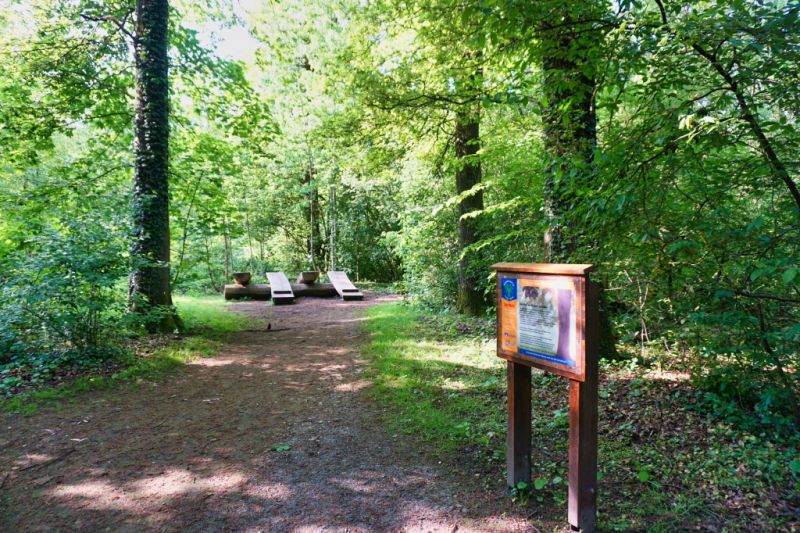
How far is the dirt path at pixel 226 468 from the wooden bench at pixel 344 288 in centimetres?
888

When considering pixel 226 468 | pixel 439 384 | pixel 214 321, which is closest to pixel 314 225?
pixel 214 321

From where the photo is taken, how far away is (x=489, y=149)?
7.14 m

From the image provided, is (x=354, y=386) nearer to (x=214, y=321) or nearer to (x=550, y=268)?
(x=550, y=268)

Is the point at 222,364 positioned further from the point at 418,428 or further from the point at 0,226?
the point at 0,226

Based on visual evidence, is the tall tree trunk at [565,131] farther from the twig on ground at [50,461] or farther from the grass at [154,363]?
the grass at [154,363]

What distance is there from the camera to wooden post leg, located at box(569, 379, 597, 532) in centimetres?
249

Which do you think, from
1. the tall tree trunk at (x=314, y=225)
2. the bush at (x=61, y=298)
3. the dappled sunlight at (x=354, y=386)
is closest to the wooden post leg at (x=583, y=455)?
the dappled sunlight at (x=354, y=386)

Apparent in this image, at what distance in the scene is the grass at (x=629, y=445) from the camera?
8.68ft

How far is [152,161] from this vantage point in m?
7.56

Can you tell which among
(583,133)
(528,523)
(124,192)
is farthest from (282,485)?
(124,192)

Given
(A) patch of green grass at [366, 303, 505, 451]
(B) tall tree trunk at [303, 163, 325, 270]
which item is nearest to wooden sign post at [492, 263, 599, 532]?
(A) patch of green grass at [366, 303, 505, 451]

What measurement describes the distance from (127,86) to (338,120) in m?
5.10

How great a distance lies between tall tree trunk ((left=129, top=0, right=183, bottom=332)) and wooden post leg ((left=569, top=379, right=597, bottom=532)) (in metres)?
6.91

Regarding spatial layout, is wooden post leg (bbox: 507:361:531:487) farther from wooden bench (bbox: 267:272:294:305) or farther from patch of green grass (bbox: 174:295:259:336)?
wooden bench (bbox: 267:272:294:305)
